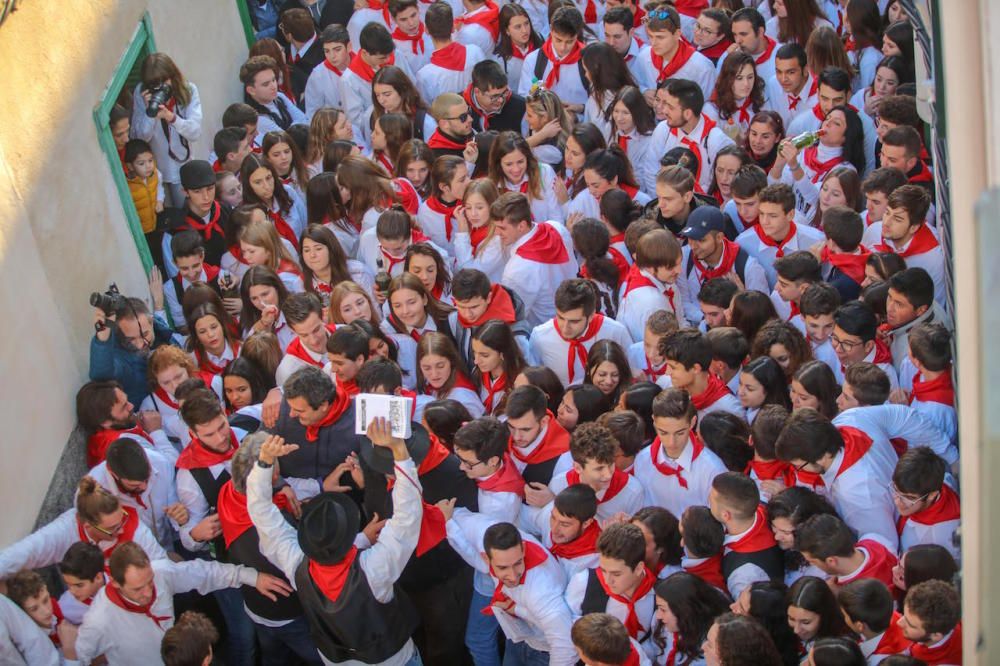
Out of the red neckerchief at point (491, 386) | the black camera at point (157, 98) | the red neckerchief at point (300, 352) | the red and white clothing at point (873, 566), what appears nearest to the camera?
the red and white clothing at point (873, 566)

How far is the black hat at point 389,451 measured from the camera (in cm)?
512

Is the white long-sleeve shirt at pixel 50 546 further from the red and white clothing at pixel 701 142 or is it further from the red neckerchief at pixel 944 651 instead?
the red and white clothing at pixel 701 142

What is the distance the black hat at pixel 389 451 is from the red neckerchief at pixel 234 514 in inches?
18.2

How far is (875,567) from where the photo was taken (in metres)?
4.76

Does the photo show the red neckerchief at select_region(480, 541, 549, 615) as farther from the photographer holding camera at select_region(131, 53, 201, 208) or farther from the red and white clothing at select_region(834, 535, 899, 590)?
the photographer holding camera at select_region(131, 53, 201, 208)

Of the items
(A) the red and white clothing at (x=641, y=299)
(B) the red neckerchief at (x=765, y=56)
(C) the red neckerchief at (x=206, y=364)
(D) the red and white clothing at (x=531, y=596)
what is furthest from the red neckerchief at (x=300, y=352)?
(B) the red neckerchief at (x=765, y=56)

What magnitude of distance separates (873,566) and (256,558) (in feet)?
8.42

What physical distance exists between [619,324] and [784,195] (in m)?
1.20

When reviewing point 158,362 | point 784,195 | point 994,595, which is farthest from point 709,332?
point 994,595

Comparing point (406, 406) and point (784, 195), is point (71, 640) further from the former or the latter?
point (784, 195)

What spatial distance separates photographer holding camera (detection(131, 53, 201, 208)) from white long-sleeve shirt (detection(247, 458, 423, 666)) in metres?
3.60

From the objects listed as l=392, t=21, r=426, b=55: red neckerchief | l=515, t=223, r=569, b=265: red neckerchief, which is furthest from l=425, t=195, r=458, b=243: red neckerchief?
l=392, t=21, r=426, b=55: red neckerchief

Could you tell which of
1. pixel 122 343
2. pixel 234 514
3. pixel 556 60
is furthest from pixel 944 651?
pixel 556 60

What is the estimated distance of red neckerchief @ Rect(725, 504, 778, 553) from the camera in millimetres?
4934
